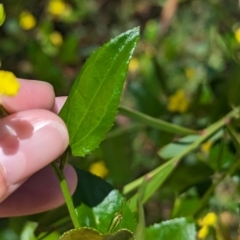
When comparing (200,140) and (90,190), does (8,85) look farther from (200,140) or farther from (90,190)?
(200,140)

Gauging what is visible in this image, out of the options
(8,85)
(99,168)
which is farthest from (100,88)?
(99,168)

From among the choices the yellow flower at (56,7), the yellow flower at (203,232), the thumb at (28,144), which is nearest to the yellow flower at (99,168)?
the yellow flower at (203,232)

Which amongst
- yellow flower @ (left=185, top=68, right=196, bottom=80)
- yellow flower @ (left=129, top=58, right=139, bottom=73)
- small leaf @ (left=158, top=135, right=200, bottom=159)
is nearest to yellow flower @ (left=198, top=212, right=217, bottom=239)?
small leaf @ (left=158, top=135, right=200, bottom=159)

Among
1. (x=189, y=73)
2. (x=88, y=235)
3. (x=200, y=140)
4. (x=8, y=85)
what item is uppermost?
(x=8, y=85)

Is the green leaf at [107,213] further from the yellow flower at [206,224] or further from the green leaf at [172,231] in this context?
the yellow flower at [206,224]

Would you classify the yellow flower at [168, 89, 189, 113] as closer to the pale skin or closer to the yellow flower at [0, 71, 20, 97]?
the pale skin

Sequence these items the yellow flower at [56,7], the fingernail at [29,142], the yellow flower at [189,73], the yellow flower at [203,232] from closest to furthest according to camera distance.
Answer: the fingernail at [29,142] < the yellow flower at [203,232] < the yellow flower at [189,73] < the yellow flower at [56,7]
